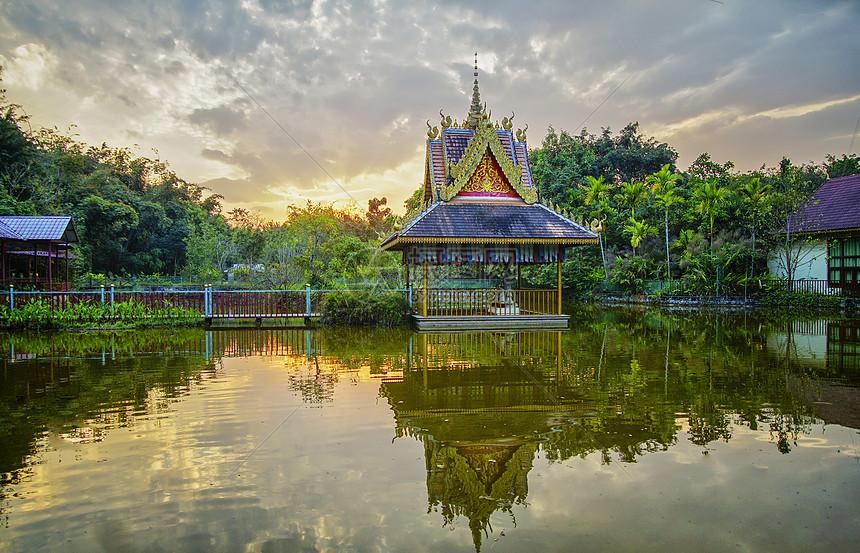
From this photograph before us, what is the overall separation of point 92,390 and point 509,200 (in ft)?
37.0

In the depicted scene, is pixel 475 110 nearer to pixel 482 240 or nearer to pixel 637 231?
pixel 482 240

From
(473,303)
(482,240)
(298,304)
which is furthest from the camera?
(298,304)

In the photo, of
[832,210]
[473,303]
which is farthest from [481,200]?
[832,210]

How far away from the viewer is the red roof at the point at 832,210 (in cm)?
2059

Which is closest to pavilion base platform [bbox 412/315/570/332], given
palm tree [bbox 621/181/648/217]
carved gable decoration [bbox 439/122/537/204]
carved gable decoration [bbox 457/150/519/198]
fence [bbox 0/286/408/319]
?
fence [bbox 0/286/408/319]

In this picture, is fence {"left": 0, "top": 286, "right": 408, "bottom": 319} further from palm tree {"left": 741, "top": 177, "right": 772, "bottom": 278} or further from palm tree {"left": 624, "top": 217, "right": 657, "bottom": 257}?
palm tree {"left": 741, "top": 177, "right": 772, "bottom": 278}

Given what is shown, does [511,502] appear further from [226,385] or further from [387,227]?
[387,227]

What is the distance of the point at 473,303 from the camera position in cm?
1441

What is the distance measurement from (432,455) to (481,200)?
11203 mm

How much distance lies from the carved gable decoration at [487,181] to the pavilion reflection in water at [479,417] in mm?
6297

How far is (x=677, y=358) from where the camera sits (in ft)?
29.6

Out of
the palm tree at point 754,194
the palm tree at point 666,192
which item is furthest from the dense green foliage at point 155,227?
the palm tree at point 754,194

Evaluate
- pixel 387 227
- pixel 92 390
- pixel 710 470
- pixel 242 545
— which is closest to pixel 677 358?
pixel 710 470

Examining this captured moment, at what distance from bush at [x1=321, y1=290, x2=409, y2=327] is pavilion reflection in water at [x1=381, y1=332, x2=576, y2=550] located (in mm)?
4924
